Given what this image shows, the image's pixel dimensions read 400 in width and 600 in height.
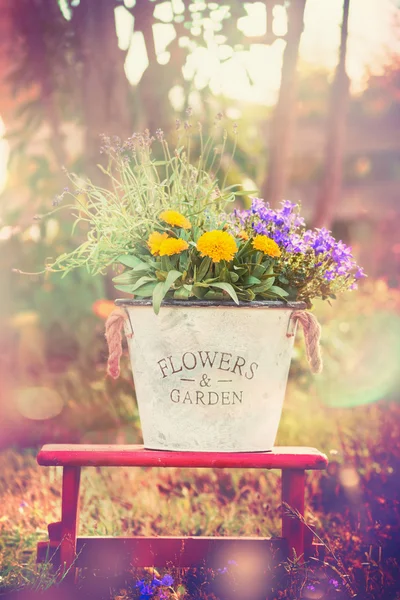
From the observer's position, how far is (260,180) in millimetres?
4418

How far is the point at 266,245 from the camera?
6.80ft

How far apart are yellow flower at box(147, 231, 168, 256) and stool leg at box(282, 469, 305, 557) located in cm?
85

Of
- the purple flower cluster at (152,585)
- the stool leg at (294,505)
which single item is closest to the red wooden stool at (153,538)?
the stool leg at (294,505)

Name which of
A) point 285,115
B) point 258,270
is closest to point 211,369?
point 258,270

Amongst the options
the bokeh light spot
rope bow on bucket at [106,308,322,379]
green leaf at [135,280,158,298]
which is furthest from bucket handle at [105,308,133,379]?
the bokeh light spot

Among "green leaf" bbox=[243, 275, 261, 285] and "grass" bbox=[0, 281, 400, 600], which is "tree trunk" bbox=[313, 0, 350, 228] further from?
"green leaf" bbox=[243, 275, 261, 285]

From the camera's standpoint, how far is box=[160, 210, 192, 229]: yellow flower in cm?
204

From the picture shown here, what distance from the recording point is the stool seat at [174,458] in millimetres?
2141

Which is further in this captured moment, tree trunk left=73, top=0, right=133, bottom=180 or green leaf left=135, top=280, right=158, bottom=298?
tree trunk left=73, top=0, right=133, bottom=180

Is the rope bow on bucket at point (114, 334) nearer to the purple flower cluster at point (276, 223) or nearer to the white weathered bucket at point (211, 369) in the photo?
the white weathered bucket at point (211, 369)

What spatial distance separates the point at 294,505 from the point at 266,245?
839 millimetres

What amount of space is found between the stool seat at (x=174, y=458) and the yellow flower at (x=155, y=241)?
0.61 meters

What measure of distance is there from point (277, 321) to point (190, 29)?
1.87 m

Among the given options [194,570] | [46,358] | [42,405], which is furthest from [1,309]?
[194,570]
